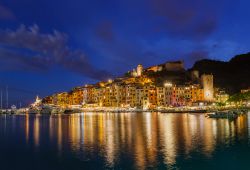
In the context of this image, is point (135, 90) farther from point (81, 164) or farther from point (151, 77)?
point (81, 164)

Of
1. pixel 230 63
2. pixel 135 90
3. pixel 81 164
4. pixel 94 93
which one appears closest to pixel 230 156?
pixel 81 164

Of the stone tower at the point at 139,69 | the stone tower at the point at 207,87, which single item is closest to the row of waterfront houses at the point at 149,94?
the stone tower at the point at 207,87

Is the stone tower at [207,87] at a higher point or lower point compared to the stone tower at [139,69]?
lower

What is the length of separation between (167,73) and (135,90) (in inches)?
724

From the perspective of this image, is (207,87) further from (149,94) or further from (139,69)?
(139,69)

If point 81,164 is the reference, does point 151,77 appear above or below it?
above

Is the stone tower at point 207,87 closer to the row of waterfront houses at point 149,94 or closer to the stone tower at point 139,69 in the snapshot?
the row of waterfront houses at point 149,94

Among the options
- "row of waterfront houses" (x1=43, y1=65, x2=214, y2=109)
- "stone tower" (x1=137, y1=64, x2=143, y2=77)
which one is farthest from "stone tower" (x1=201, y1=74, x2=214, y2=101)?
"stone tower" (x1=137, y1=64, x2=143, y2=77)

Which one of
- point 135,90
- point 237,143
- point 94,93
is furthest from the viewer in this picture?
point 94,93

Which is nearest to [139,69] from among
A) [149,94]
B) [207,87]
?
[149,94]

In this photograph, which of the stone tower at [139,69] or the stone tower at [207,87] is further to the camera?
the stone tower at [139,69]

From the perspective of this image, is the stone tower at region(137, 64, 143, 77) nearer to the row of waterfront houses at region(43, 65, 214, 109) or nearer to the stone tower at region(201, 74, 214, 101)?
the row of waterfront houses at region(43, 65, 214, 109)

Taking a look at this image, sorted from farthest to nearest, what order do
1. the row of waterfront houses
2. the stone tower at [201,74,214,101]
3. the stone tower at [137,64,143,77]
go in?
the stone tower at [137,64,143,77]
the row of waterfront houses
the stone tower at [201,74,214,101]

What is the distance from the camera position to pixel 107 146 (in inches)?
1046
